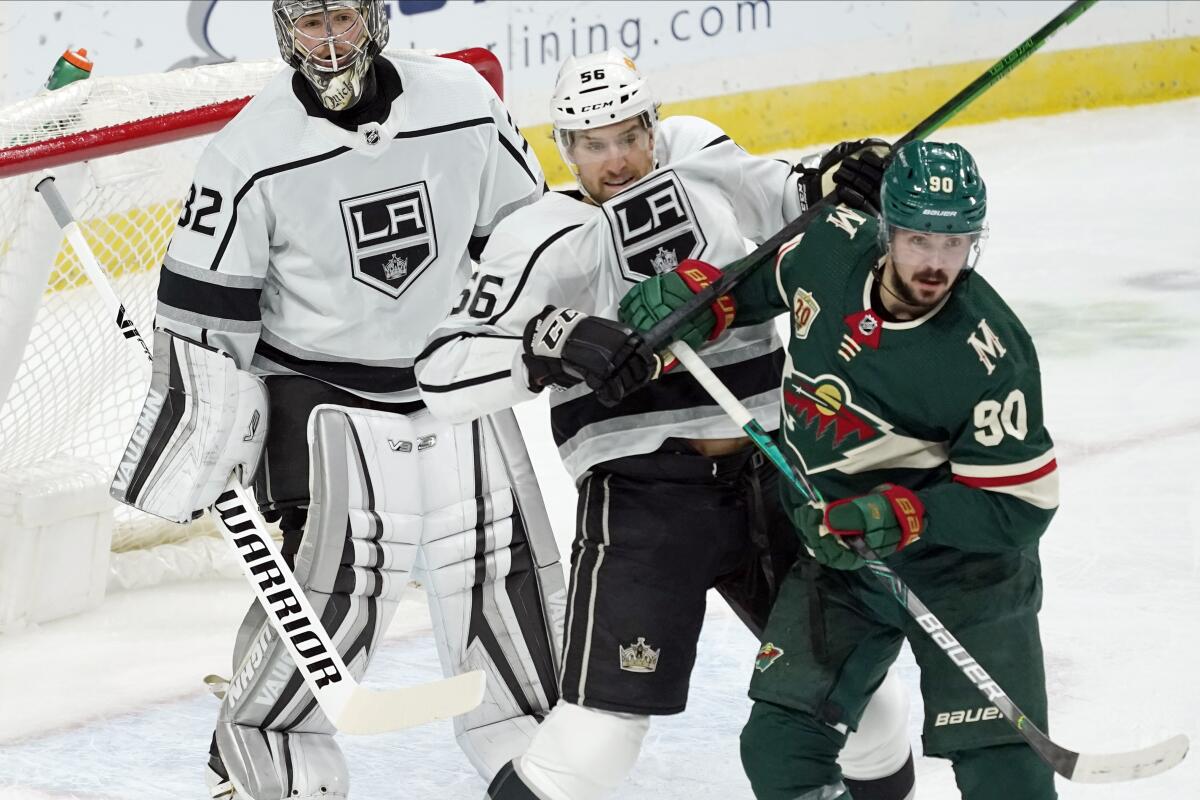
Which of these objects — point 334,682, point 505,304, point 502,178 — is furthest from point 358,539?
point 502,178

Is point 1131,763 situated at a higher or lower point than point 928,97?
higher

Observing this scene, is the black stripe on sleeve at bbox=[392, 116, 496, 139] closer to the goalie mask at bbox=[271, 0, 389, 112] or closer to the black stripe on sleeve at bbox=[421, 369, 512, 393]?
the goalie mask at bbox=[271, 0, 389, 112]

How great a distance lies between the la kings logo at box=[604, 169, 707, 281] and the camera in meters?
2.29

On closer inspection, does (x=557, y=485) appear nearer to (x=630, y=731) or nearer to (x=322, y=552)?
(x=322, y=552)

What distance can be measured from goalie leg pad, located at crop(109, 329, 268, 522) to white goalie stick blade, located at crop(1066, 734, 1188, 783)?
118 cm

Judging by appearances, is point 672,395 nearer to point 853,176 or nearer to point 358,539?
point 853,176

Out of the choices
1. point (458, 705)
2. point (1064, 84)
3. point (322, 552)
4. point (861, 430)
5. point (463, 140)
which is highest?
point (463, 140)

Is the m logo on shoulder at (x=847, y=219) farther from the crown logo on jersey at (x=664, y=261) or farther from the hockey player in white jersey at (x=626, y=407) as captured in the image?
the crown logo on jersey at (x=664, y=261)

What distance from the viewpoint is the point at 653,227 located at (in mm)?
2293

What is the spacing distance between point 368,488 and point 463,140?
1.63 ft

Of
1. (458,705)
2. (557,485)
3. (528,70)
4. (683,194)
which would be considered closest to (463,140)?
(683,194)

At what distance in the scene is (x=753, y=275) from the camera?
7.39 ft

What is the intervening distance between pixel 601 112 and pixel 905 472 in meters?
0.58

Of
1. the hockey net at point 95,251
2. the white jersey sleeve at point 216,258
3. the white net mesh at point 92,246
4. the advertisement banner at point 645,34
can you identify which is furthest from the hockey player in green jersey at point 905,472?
the advertisement banner at point 645,34
